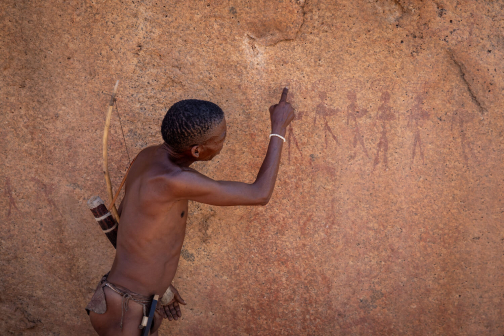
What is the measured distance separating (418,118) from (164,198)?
1.46 meters

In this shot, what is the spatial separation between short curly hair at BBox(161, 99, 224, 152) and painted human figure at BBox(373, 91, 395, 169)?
99 cm

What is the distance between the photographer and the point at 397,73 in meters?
2.32

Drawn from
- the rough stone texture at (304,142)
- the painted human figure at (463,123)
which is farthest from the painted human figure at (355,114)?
the painted human figure at (463,123)

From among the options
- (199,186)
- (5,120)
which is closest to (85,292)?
(5,120)

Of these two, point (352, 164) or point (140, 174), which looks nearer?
point (140, 174)

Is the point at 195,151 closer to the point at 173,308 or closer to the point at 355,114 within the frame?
the point at 355,114

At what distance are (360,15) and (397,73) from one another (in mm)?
376

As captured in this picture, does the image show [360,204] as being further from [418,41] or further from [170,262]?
[170,262]

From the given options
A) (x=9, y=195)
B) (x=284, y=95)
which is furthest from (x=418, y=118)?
(x=9, y=195)

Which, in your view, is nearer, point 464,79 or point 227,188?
point 227,188

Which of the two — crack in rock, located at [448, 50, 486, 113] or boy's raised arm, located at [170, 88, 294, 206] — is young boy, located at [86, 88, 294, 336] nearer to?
boy's raised arm, located at [170, 88, 294, 206]

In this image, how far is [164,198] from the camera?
1896 mm

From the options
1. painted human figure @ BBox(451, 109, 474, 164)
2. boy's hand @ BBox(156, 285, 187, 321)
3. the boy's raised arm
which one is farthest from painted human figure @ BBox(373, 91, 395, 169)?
boy's hand @ BBox(156, 285, 187, 321)

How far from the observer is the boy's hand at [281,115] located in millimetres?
2109
